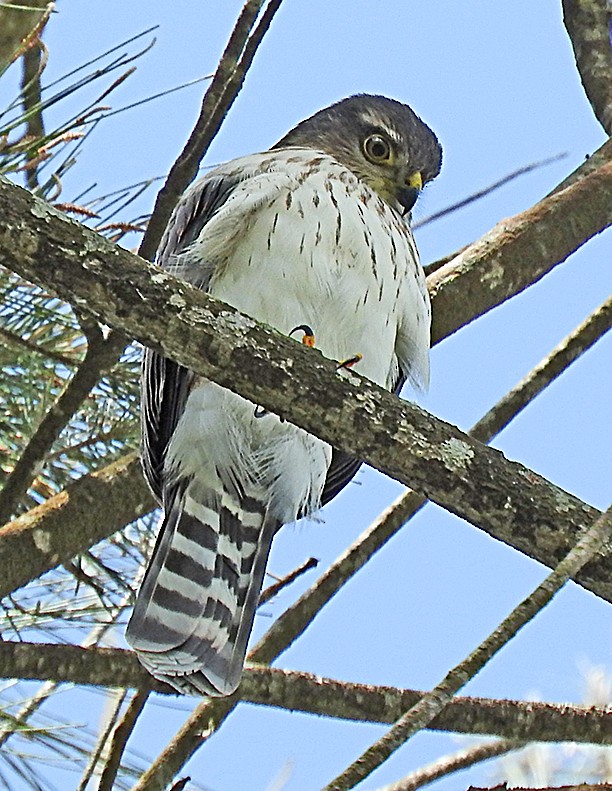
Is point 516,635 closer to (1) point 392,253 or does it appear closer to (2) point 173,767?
(2) point 173,767

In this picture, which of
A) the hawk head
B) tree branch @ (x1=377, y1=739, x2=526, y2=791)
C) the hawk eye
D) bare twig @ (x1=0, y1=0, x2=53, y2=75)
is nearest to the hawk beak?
the hawk head

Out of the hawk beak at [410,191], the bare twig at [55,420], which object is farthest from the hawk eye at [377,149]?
the bare twig at [55,420]

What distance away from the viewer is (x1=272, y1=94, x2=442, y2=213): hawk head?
3.72 m

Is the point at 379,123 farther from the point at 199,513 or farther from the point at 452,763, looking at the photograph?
the point at 452,763

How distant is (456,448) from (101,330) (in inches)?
40.1

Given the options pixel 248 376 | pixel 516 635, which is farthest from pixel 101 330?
pixel 516 635

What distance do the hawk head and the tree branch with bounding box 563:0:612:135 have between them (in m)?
0.59

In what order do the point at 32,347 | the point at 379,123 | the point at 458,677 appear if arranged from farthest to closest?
the point at 379,123, the point at 32,347, the point at 458,677

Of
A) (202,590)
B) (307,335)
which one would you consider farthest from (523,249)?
(202,590)

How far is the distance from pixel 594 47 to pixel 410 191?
668 millimetres

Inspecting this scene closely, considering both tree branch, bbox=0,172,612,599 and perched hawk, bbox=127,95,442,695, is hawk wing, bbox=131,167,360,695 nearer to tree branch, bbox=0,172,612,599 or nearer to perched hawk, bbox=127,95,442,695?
perched hawk, bbox=127,95,442,695

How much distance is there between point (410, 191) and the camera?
3.68 meters

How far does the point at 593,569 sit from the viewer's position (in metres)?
1.83

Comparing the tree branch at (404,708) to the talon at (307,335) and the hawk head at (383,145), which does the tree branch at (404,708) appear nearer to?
the talon at (307,335)
